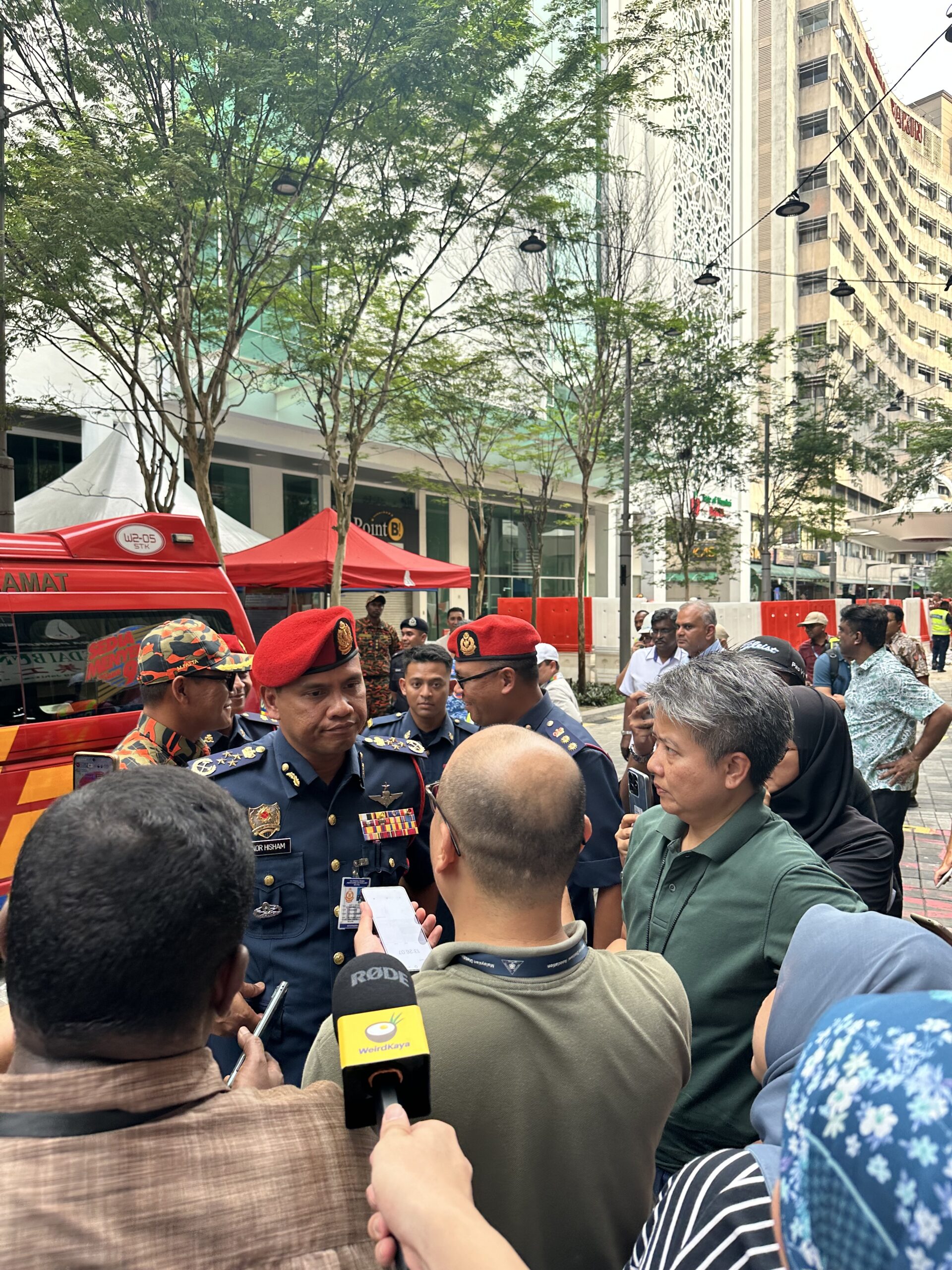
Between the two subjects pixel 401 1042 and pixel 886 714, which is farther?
pixel 886 714

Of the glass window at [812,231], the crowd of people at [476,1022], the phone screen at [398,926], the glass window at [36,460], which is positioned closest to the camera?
the crowd of people at [476,1022]

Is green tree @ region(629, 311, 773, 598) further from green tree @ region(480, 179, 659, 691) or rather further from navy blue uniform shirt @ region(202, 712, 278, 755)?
navy blue uniform shirt @ region(202, 712, 278, 755)

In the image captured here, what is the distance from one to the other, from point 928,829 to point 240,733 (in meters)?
6.88

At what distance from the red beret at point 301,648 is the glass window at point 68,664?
2980mm

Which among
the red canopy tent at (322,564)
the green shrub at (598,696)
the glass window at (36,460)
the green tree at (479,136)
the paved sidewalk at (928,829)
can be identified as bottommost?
the paved sidewalk at (928,829)

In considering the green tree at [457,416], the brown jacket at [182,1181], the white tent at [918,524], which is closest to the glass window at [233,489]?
the green tree at [457,416]

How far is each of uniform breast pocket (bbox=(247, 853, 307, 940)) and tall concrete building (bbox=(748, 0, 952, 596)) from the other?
41.5m

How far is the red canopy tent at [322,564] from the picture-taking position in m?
12.2

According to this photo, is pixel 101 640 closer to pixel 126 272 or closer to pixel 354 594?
pixel 126 272

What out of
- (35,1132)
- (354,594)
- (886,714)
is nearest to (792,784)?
(35,1132)

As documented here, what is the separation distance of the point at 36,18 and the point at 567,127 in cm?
538

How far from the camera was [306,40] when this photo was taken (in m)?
7.44

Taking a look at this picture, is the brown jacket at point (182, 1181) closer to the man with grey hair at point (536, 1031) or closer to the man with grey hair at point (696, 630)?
the man with grey hair at point (536, 1031)

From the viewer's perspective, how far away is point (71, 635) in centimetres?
563
